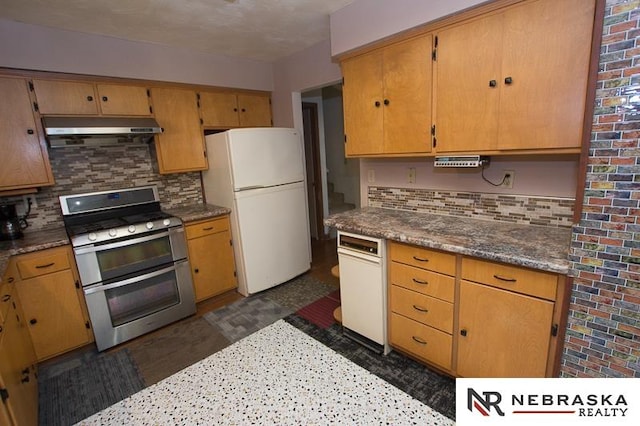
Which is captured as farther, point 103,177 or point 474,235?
point 103,177

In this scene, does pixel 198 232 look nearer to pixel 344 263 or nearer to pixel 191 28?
pixel 344 263

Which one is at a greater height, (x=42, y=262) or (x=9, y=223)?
(x=9, y=223)

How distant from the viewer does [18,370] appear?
1562mm

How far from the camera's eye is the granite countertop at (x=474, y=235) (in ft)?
4.58

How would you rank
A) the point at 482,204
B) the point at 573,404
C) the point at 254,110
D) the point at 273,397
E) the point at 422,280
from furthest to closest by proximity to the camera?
the point at 254,110
the point at 482,204
the point at 422,280
the point at 273,397
the point at 573,404

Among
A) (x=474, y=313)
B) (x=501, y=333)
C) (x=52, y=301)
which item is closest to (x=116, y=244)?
(x=52, y=301)

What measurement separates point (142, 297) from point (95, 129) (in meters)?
1.44

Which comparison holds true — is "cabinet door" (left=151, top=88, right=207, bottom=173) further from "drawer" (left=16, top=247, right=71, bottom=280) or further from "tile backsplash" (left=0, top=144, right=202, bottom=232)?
"drawer" (left=16, top=247, right=71, bottom=280)

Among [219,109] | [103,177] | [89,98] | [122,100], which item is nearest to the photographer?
[89,98]

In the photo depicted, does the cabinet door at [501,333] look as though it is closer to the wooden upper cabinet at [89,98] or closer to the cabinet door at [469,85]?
the cabinet door at [469,85]

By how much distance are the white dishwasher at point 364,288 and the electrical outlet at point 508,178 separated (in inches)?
34.8

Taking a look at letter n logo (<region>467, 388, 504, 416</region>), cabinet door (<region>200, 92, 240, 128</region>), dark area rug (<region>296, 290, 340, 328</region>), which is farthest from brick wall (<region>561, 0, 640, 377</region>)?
cabinet door (<region>200, 92, 240, 128</region>)

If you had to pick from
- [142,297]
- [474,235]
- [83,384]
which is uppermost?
[474,235]

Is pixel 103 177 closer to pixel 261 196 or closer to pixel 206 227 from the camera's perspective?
pixel 206 227
